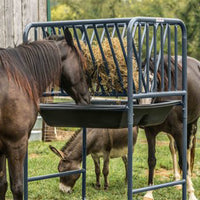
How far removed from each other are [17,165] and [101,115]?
2.93ft

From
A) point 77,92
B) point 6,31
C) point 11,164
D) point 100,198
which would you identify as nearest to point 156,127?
point 100,198

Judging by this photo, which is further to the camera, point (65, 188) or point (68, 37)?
point (65, 188)

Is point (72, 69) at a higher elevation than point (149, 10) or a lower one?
lower

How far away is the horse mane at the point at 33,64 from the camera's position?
4.10 metres

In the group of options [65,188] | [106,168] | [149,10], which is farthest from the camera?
[149,10]

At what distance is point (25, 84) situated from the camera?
4.10m

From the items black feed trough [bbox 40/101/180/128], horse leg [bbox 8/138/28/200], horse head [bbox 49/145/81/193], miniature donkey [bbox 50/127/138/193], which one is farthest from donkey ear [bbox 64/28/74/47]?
miniature donkey [bbox 50/127/138/193]

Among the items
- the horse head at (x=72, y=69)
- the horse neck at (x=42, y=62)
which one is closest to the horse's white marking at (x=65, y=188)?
the horse head at (x=72, y=69)

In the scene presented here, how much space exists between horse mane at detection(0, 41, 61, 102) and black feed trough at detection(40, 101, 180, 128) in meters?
0.45

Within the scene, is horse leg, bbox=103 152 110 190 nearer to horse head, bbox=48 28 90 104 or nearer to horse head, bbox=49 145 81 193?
horse head, bbox=49 145 81 193

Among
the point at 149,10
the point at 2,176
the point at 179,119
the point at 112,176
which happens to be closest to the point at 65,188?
the point at 112,176

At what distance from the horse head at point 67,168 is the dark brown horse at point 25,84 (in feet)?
5.96

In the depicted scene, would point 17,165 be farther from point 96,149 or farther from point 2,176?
point 96,149

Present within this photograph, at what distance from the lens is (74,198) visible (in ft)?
19.6
